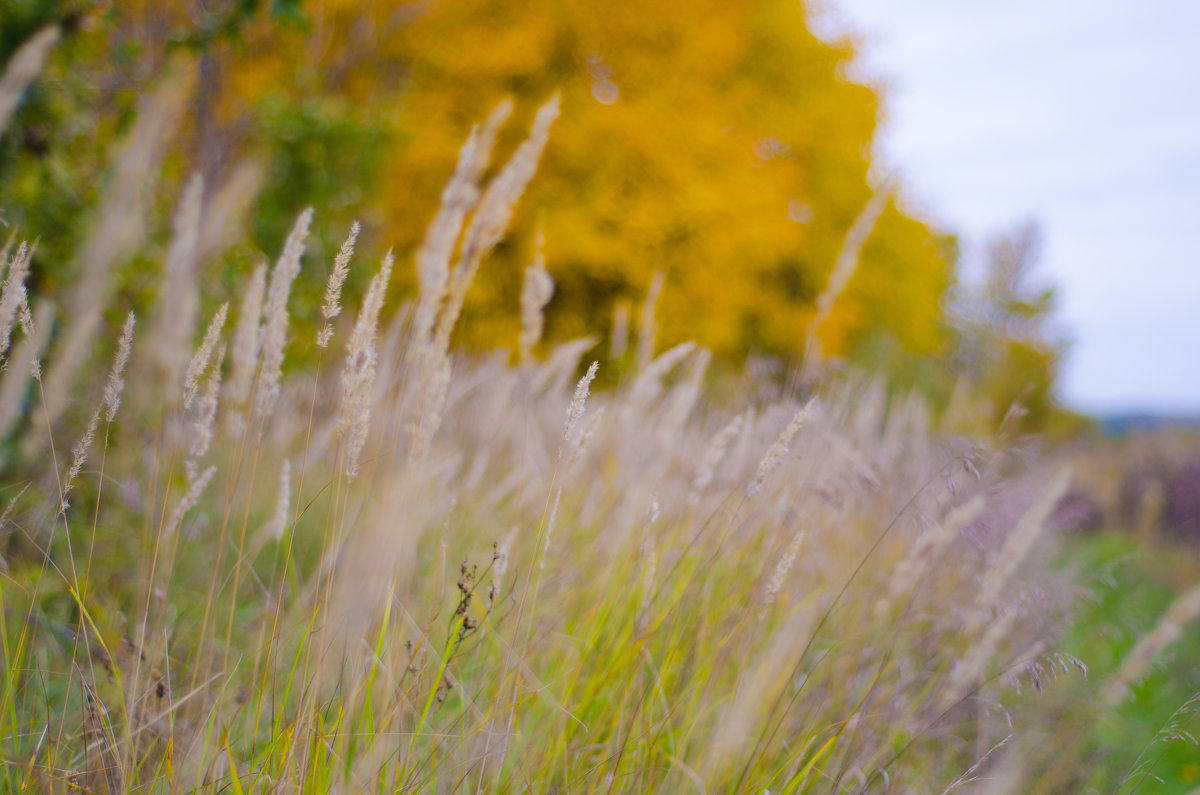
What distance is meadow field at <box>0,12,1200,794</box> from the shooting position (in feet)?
3.82

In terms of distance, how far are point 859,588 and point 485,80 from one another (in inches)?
363

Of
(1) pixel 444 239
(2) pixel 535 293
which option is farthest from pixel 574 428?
(2) pixel 535 293

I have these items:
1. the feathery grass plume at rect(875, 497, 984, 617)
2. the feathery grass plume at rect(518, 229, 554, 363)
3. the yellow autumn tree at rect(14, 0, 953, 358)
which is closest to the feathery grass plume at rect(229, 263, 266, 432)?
the feathery grass plume at rect(518, 229, 554, 363)

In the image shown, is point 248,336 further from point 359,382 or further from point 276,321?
point 359,382

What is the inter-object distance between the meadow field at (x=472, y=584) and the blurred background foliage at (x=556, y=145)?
68 centimetres

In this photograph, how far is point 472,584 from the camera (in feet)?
5.67

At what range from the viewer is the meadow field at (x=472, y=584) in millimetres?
1165

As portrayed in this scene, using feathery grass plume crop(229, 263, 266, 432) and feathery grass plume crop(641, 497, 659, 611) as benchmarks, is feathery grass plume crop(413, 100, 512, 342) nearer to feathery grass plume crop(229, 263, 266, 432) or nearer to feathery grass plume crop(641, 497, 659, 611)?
feathery grass plume crop(229, 263, 266, 432)

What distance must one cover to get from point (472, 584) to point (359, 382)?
2.43 ft

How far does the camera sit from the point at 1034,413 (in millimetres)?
19438

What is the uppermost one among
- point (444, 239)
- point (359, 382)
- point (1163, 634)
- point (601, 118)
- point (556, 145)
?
point (601, 118)

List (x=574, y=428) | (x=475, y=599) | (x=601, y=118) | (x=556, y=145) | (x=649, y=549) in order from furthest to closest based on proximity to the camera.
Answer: (x=556, y=145), (x=601, y=118), (x=475, y=599), (x=649, y=549), (x=574, y=428)

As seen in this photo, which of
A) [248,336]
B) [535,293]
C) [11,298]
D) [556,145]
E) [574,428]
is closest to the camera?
[11,298]

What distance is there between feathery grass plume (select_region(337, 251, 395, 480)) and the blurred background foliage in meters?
1.43
